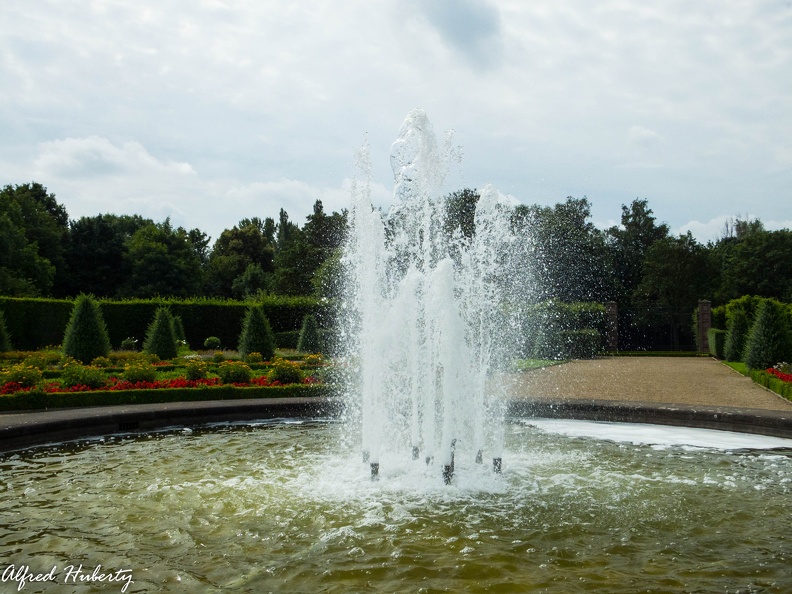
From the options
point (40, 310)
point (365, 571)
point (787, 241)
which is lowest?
point (365, 571)

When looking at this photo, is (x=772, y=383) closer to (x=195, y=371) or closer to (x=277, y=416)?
(x=277, y=416)

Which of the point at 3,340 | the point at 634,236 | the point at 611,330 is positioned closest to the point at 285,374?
the point at 3,340

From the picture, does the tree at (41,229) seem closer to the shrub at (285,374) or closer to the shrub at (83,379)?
the shrub at (83,379)

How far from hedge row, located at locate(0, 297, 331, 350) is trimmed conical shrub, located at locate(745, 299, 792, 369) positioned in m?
16.4

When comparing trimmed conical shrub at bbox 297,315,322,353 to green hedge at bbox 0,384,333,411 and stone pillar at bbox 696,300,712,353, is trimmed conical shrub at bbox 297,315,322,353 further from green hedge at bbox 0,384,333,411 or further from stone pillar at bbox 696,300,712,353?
stone pillar at bbox 696,300,712,353

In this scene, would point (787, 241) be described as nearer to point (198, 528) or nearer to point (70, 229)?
point (198, 528)

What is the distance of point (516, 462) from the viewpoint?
7.21 metres

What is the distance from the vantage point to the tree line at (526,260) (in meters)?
37.7

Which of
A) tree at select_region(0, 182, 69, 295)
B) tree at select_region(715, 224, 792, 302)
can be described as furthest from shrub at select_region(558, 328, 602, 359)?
tree at select_region(0, 182, 69, 295)

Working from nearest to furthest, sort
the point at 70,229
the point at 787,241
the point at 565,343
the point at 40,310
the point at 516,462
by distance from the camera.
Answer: the point at 516,462
the point at 40,310
the point at 565,343
the point at 787,241
the point at 70,229

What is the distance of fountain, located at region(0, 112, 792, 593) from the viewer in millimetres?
4129

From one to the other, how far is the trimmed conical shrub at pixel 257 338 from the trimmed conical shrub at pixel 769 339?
13.7 m

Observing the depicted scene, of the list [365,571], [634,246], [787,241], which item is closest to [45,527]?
[365,571]

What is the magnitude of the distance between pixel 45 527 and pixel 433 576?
3066 millimetres
